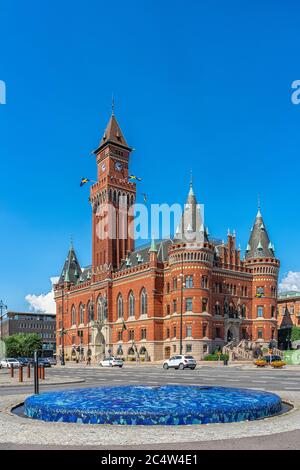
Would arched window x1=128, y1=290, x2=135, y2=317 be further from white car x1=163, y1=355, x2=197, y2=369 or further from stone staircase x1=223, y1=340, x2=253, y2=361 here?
white car x1=163, y1=355, x2=197, y2=369

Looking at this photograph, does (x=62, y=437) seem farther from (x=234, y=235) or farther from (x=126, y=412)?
(x=234, y=235)

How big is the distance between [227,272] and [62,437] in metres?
71.4

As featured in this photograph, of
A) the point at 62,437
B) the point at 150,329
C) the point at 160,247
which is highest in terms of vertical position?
the point at 160,247

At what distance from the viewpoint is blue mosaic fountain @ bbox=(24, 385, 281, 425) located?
12.1m

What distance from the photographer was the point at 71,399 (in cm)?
1477

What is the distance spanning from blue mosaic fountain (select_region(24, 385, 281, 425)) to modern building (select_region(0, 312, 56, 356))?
161 metres

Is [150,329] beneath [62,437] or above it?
beneath

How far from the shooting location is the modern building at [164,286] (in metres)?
74.0

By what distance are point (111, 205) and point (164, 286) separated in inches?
798

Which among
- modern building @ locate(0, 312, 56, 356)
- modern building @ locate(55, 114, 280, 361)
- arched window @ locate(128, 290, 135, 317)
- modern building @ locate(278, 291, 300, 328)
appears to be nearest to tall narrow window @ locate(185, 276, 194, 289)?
modern building @ locate(55, 114, 280, 361)

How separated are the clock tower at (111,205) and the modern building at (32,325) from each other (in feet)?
274

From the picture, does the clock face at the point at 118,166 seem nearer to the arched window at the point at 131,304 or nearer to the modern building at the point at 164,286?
the modern building at the point at 164,286
